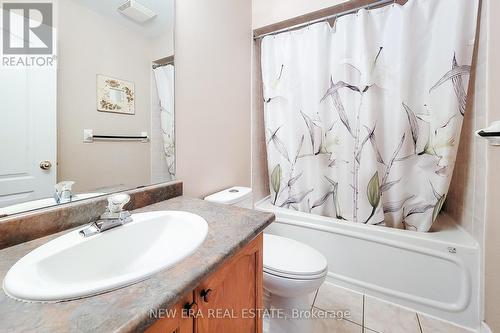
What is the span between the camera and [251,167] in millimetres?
1878

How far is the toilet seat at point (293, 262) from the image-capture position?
104 centimetres

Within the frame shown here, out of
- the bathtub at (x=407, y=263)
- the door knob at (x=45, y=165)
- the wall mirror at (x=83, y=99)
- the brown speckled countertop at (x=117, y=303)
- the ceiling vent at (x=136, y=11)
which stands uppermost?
the ceiling vent at (x=136, y=11)

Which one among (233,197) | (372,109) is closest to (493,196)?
(372,109)

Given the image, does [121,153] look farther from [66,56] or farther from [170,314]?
[170,314]

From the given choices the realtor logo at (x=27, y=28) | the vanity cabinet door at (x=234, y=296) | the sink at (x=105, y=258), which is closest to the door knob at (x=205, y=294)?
the vanity cabinet door at (x=234, y=296)

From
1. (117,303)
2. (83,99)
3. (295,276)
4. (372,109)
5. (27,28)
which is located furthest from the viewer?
(372,109)

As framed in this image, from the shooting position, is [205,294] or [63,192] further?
[63,192]

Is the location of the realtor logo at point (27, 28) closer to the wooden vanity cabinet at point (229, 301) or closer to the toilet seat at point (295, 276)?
the wooden vanity cabinet at point (229, 301)

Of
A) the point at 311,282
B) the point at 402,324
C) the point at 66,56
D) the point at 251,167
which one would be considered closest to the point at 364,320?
the point at 402,324

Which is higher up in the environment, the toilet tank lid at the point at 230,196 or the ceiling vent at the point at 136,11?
the ceiling vent at the point at 136,11

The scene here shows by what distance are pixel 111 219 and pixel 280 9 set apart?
1817 millimetres

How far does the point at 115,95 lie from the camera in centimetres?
91

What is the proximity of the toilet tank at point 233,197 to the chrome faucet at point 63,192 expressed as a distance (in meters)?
0.65

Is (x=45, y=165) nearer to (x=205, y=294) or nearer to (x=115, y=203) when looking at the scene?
(x=115, y=203)
